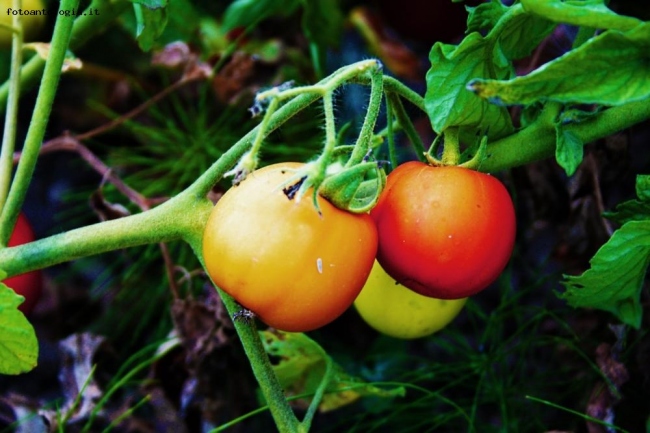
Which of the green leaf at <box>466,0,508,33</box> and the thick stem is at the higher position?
the green leaf at <box>466,0,508,33</box>

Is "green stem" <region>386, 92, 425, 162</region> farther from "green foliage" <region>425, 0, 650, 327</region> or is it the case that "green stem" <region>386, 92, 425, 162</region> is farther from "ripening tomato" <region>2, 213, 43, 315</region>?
"ripening tomato" <region>2, 213, 43, 315</region>

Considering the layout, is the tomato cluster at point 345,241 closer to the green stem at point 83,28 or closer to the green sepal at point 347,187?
the green sepal at point 347,187

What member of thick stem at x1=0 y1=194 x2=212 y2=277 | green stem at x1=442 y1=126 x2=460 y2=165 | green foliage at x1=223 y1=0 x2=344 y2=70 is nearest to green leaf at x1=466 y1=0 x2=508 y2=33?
green stem at x1=442 y1=126 x2=460 y2=165

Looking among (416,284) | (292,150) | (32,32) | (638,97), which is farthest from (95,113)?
(638,97)

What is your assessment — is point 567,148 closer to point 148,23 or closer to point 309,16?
point 148,23

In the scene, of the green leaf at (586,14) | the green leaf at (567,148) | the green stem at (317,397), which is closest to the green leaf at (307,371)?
the green stem at (317,397)

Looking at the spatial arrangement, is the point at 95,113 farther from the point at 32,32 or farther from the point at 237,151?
the point at 237,151

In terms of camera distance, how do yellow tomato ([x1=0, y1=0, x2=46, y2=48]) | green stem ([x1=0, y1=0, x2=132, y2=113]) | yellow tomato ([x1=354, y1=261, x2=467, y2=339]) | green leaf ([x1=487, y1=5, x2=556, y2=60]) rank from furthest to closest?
yellow tomato ([x1=0, y1=0, x2=46, y2=48]) < green stem ([x1=0, y1=0, x2=132, y2=113]) < yellow tomato ([x1=354, y1=261, x2=467, y2=339]) < green leaf ([x1=487, y1=5, x2=556, y2=60])
